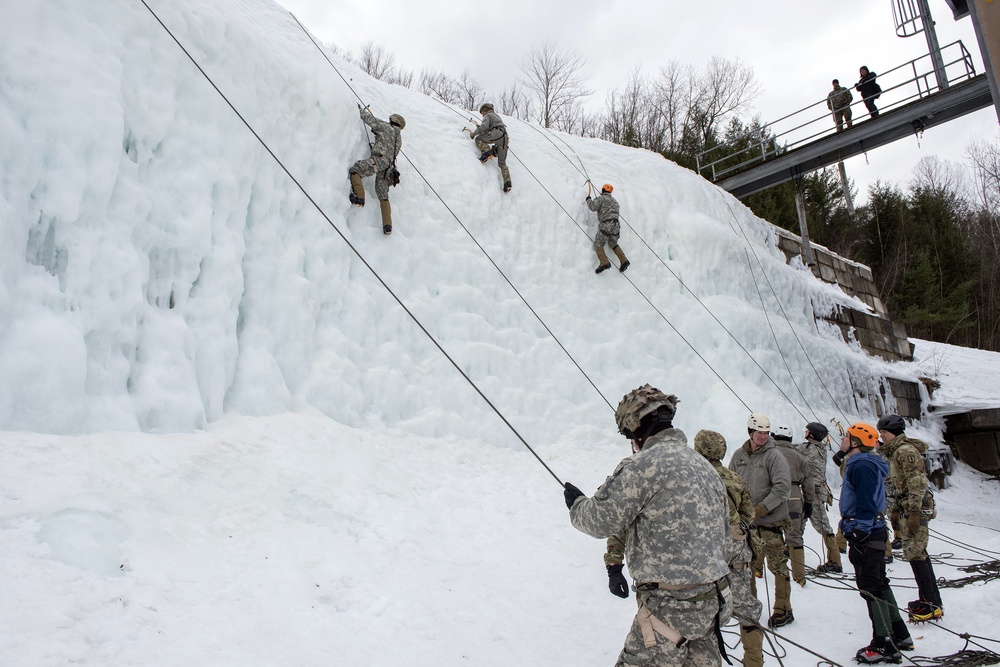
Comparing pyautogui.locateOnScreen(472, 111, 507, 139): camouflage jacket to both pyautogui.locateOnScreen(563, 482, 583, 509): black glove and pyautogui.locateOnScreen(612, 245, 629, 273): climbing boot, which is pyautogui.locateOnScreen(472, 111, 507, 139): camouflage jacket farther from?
pyautogui.locateOnScreen(563, 482, 583, 509): black glove

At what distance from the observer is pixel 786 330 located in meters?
12.6

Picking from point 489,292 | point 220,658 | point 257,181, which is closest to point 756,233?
point 489,292

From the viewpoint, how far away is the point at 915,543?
5180mm

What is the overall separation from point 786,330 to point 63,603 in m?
12.2

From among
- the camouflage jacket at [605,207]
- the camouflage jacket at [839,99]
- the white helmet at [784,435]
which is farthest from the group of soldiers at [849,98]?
the white helmet at [784,435]

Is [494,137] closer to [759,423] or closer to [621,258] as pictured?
[621,258]

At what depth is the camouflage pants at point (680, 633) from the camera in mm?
2695

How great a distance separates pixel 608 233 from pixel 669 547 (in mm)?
7905

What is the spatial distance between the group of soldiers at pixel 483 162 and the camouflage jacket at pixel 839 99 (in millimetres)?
7964

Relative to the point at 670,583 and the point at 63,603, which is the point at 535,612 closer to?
the point at 670,583

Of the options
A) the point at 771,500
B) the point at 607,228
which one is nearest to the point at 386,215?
the point at 607,228

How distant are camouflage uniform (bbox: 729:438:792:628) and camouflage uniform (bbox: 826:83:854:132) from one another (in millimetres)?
12325

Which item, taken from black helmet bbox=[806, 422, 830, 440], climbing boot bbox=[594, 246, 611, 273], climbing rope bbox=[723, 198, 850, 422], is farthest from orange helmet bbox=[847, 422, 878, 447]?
climbing rope bbox=[723, 198, 850, 422]

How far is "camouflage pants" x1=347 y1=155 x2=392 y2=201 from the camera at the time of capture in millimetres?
7656
